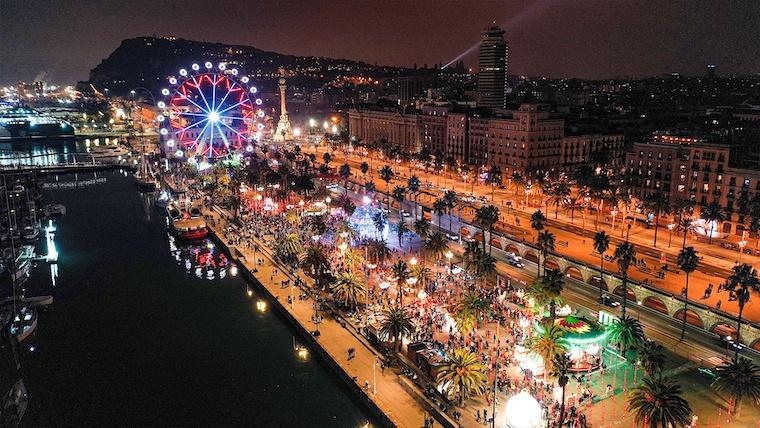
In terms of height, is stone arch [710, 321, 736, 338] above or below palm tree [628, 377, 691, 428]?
below

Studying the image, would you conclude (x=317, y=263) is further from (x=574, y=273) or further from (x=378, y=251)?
(x=574, y=273)

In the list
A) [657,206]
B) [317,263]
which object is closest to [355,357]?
[317,263]

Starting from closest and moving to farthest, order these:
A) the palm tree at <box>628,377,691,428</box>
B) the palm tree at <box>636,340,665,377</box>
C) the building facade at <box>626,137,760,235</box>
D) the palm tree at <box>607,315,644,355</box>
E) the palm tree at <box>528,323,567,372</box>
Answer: the palm tree at <box>628,377,691,428</box>, the palm tree at <box>636,340,665,377</box>, the palm tree at <box>528,323,567,372</box>, the palm tree at <box>607,315,644,355</box>, the building facade at <box>626,137,760,235</box>

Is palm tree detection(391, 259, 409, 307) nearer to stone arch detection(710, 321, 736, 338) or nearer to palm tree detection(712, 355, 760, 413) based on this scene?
stone arch detection(710, 321, 736, 338)

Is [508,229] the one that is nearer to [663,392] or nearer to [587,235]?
[587,235]

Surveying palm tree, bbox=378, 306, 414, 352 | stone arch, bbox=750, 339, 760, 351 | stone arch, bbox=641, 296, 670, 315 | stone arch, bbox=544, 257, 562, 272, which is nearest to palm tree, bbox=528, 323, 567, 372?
palm tree, bbox=378, 306, 414, 352

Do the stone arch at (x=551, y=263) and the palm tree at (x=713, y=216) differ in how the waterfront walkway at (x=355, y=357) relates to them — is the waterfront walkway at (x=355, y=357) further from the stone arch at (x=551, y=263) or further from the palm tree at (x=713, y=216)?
the palm tree at (x=713, y=216)
